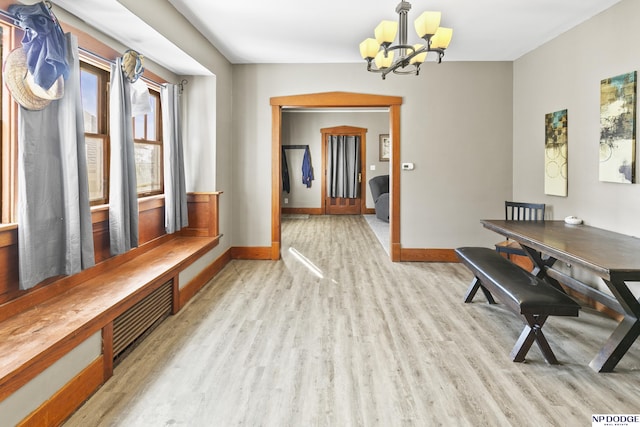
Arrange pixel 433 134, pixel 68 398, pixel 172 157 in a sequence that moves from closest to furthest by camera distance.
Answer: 1. pixel 68 398
2. pixel 172 157
3. pixel 433 134

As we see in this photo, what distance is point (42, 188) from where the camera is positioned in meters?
2.11

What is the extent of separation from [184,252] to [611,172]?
3.73 metres

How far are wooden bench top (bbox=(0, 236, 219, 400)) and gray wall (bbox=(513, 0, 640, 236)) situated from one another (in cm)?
361

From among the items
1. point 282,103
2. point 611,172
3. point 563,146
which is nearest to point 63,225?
point 282,103

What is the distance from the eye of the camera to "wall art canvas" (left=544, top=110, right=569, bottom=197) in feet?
12.4

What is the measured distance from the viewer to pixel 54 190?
2.19m

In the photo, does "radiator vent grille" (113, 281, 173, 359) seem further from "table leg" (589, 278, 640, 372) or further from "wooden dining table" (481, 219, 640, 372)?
"table leg" (589, 278, 640, 372)

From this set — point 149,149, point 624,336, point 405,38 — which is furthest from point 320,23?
point 624,336

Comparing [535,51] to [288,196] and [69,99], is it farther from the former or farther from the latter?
[288,196]

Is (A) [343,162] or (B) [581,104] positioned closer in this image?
(B) [581,104]

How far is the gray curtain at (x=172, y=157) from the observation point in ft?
12.4

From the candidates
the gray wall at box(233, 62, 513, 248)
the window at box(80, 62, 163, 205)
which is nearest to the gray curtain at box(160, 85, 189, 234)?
the window at box(80, 62, 163, 205)

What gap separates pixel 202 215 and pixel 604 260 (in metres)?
3.70

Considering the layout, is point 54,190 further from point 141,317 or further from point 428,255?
point 428,255
